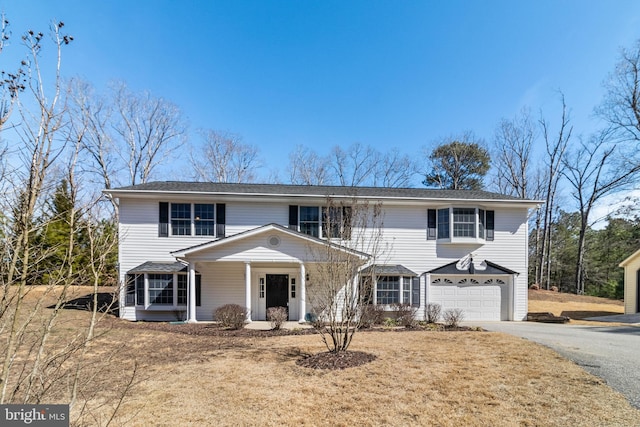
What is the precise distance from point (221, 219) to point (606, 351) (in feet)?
43.2

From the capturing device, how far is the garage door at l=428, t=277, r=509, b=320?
44.2 feet

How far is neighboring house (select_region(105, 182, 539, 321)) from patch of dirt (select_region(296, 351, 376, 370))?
525cm

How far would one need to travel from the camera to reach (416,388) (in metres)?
5.06

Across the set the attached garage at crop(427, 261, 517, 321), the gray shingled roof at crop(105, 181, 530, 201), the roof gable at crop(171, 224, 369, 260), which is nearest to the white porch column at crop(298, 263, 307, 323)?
the roof gable at crop(171, 224, 369, 260)

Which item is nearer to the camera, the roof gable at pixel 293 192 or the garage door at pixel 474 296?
the roof gable at pixel 293 192

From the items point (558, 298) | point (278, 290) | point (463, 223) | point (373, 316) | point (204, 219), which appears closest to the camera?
point (373, 316)

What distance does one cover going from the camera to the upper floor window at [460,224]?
1355 centimetres

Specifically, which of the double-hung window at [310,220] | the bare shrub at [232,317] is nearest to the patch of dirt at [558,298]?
the double-hung window at [310,220]

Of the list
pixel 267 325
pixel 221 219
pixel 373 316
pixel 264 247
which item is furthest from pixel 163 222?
pixel 373 316

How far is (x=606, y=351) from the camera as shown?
737cm

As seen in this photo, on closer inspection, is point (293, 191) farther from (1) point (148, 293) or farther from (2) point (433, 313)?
(2) point (433, 313)

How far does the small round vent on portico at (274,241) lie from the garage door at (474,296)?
7.37 m

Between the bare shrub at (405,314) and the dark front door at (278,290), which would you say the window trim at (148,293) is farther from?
the bare shrub at (405,314)

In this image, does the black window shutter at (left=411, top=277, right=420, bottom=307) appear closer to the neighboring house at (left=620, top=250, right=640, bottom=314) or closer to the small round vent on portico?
the small round vent on portico
